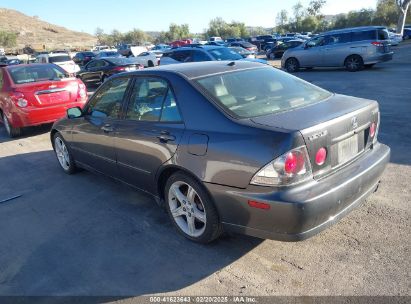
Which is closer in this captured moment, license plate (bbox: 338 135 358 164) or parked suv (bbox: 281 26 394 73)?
license plate (bbox: 338 135 358 164)

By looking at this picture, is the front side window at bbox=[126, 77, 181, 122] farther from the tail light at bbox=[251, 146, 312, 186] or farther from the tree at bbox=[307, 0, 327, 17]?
the tree at bbox=[307, 0, 327, 17]

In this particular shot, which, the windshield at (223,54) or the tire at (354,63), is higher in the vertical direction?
the windshield at (223,54)

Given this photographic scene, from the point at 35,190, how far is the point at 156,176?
97.7 inches

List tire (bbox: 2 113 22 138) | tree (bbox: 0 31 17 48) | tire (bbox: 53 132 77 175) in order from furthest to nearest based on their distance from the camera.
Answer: tree (bbox: 0 31 17 48), tire (bbox: 2 113 22 138), tire (bbox: 53 132 77 175)

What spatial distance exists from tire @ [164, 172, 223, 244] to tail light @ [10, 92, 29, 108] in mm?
5779

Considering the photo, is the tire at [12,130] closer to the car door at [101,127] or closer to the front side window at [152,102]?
the car door at [101,127]

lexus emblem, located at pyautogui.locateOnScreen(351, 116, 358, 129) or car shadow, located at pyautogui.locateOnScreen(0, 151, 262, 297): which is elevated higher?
lexus emblem, located at pyautogui.locateOnScreen(351, 116, 358, 129)

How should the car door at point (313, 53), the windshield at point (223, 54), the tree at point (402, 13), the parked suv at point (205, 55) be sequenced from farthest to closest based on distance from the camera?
the tree at point (402, 13) < the car door at point (313, 53) < the windshield at point (223, 54) < the parked suv at point (205, 55)

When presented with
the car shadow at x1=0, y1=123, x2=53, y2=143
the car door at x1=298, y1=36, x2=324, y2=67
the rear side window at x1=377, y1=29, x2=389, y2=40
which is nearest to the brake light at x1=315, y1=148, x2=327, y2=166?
the car shadow at x1=0, y1=123, x2=53, y2=143

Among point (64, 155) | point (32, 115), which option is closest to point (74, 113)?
point (64, 155)

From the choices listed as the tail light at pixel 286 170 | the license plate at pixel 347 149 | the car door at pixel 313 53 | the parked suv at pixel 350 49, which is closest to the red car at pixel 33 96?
the tail light at pixel 286 170

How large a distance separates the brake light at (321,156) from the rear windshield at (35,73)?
769cm

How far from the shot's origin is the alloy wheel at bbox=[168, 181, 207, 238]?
3389 millimetres

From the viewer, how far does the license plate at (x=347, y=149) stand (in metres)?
3.06
